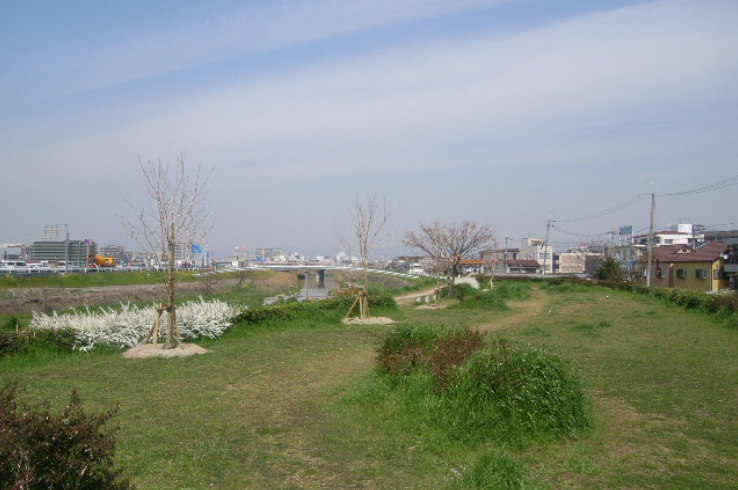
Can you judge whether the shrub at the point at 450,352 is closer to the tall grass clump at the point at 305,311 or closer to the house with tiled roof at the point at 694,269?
the tall grass clump at the point at 305,311

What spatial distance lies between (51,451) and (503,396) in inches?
175

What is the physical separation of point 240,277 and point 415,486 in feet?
147

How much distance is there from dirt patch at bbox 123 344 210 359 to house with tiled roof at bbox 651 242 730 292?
29.8 meters

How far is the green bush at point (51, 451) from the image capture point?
2.78 m

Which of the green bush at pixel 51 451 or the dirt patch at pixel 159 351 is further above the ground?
the green bush at pixel 51 451

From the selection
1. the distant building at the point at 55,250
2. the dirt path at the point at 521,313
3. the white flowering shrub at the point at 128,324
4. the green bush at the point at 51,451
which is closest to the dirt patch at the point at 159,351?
the white flowering shrub at the point at 128,324

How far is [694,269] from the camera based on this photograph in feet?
117

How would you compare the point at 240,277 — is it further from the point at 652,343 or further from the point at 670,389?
the point at 670,389

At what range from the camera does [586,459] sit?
533cm

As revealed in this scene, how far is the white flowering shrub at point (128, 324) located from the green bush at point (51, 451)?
29.2ft

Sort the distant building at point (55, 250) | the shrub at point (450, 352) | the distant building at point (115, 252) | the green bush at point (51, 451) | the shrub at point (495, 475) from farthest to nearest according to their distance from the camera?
the distant building at point (115, 252), the distant building at point (55, 250), the shrub at point (450, 352), the shrub at point (495, 475), the green bush at point (51, 451)

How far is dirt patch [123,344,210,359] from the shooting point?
1098 centimetres

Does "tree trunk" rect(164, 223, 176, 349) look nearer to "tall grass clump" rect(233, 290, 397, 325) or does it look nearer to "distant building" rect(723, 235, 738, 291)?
"tall grass clump" rect(233, 290, 397, 325)

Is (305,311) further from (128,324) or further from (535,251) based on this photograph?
(535,251)
